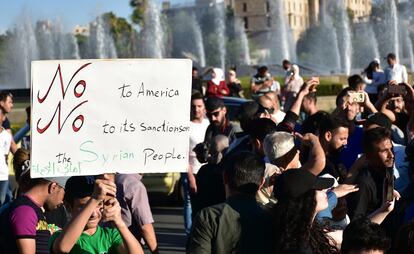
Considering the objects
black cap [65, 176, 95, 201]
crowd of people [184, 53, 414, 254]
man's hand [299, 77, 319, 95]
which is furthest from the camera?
man's hand [299, 77, 319, 95]

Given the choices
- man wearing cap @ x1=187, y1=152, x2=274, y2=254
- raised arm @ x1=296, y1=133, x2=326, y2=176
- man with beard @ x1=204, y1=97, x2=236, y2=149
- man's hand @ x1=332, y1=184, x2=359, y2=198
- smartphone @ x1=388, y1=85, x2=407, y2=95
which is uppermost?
smartphone @ x1=388, y1=85, x2=407, y2=95

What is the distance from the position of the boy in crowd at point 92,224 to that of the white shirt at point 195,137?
4909 millimetres

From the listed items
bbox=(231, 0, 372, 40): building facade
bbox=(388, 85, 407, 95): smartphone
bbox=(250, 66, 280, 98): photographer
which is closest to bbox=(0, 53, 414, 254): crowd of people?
bbox=(388, 85, 407, 95): smartphone

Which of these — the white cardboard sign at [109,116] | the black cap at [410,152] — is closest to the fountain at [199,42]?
the black cap at [410,152]

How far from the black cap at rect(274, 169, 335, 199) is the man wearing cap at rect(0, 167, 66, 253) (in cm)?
124

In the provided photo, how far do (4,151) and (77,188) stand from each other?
22.9 feet

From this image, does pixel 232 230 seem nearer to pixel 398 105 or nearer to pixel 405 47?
pixel 398 105

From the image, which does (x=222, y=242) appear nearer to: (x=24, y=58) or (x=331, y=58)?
(x=24, y=58)

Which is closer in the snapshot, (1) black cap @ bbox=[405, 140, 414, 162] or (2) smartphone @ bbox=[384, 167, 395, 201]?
(2) smartphone @ bbox=[384, 167, 395, 201]

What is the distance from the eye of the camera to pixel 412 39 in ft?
212

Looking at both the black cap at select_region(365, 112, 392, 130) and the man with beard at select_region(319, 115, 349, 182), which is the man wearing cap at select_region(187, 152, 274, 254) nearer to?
the man with beard at select_region(319, 115, 349, 182)

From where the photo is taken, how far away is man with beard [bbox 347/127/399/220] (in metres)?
6.78

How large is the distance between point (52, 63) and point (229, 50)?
86.2 m

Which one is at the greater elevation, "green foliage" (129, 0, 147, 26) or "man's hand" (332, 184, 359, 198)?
"green foliage" (129, 0, 147, 26)
